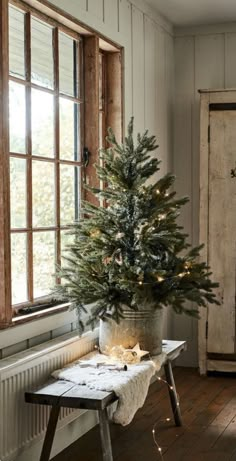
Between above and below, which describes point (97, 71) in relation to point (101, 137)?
above

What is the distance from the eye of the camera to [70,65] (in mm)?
4309

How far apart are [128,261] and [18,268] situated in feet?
2.02

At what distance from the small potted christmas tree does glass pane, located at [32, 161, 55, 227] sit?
18 centimetres

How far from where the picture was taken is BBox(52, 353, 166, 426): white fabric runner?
338 centimetres

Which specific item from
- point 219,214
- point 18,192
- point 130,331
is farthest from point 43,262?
point 219,214

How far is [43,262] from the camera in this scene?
396 centimetres

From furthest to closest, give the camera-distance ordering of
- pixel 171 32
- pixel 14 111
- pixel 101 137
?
pixel 171 32
pixel 101 137
pixel 14 111

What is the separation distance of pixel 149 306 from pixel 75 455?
881 millimetres

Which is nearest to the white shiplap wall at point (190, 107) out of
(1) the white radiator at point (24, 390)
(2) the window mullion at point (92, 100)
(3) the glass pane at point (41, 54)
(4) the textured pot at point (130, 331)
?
(2) the window mullion at point (92, 100)

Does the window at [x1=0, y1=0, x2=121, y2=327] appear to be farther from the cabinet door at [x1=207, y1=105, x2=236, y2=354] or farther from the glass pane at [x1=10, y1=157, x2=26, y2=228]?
the cabinet door at [x1=207, y1=105, x2=236, y2=354]

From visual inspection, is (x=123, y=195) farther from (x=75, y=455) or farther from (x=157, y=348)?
(x=75, y=455)

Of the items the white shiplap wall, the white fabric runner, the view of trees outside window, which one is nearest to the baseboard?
the white fabric runner

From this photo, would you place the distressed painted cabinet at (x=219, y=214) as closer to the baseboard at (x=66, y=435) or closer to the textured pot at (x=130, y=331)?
the baseboard at (x=66, y=435)

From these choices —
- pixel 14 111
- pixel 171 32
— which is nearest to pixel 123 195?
pixel 14 111
